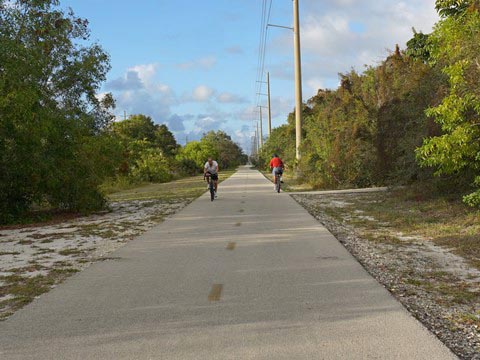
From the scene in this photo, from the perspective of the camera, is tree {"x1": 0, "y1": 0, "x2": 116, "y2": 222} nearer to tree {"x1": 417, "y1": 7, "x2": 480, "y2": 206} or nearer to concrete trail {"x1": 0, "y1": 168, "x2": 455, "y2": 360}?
concrete trail {"x1": 0, "y1": 168, "x2": 455, "y2": 360}

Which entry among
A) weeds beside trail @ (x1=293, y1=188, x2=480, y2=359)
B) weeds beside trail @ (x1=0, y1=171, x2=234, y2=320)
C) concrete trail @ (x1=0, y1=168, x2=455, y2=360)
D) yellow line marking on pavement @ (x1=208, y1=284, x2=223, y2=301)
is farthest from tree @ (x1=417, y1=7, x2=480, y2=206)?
weeds beside trail @ (x1=0, y1=171, x2=234, y2=320)

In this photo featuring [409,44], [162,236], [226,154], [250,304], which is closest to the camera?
[250,304]

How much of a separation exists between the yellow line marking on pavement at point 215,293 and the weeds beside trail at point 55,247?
217 centimetres

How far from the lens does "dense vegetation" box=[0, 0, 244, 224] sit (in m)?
13.0

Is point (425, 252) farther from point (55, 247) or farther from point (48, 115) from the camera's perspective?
point (48, 115)

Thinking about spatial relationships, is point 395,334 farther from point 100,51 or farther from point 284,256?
point 100,51

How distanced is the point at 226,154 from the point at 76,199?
4339 inches

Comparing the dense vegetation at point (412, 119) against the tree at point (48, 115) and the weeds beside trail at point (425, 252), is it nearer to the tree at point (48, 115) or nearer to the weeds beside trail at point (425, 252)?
the weeds beside trail at point (425, 252)

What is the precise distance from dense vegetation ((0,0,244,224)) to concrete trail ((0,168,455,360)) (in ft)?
20.6

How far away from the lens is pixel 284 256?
8070mm

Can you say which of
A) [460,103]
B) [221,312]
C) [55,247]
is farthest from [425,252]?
[55,247]

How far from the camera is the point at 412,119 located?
643 inches

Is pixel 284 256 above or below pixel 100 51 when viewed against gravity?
below

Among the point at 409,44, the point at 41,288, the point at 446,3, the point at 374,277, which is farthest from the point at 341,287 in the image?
the point at 409,44
